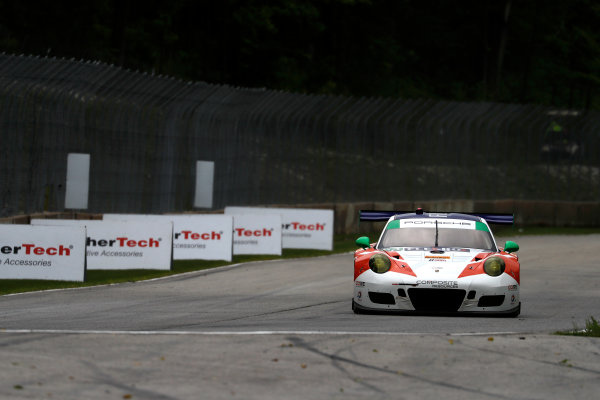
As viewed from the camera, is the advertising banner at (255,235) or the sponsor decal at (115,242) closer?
the sponsor decal at (115,242)

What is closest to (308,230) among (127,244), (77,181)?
(77,181)

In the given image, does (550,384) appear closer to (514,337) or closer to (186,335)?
(514,337)

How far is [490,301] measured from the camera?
14031 mm

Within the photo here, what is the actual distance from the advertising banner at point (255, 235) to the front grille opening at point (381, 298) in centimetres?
1274

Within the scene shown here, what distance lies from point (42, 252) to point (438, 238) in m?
6.94

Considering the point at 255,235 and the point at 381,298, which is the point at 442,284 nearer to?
the point at 381,298

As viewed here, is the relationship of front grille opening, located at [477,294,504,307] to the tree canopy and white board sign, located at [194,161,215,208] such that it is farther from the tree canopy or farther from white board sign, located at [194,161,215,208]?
the tree canopy

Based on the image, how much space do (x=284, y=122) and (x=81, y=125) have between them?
914 cm

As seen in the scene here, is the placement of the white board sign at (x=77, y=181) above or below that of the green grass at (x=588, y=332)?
above

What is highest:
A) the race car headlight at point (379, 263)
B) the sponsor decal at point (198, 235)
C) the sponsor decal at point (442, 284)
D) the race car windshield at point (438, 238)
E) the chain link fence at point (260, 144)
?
the chain link fence at point (260, 144)

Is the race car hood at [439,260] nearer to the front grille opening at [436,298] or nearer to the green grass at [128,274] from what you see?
the front grille opening at [436,298]

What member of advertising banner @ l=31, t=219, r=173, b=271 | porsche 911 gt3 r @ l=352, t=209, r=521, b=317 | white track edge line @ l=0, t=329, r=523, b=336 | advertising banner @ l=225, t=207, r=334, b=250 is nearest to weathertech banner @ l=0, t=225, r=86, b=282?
advertising banner @ l=31, t=219, r=173, b=271

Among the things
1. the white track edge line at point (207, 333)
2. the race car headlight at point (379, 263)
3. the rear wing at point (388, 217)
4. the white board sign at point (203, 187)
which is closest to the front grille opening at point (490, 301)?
the race car headlight at point (379, 263)

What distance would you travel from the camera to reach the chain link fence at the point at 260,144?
24578mm
